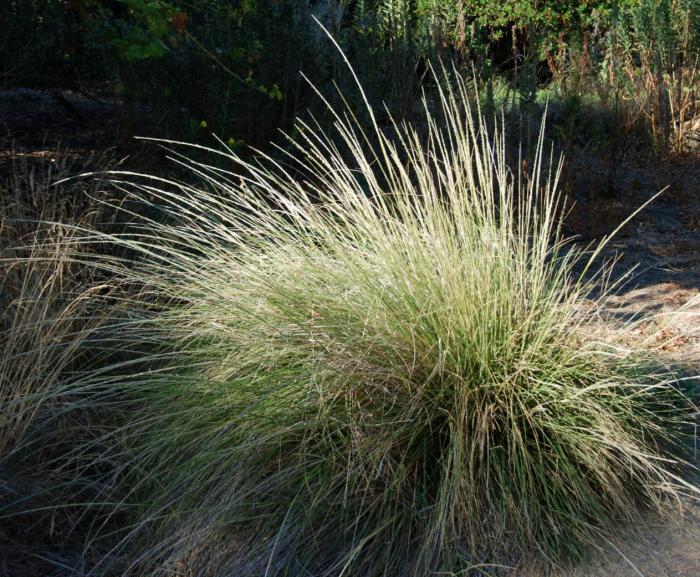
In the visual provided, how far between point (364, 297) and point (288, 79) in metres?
3.26

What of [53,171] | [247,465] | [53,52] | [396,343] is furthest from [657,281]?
[53,52]

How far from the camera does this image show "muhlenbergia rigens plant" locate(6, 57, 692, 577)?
2.63m

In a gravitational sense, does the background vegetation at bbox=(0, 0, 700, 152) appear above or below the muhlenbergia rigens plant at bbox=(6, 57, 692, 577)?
above

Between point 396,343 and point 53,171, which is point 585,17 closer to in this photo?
point 53,171

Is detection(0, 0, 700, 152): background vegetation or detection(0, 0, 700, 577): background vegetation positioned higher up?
detection(0, 0, 700, 152): background vegetation

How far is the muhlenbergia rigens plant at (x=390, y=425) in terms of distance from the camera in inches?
104

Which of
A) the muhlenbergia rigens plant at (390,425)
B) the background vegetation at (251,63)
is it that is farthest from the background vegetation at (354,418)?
the background vegetation at (251,63)

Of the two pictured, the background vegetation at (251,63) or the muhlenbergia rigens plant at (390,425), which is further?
the background vegetation at (251,63)

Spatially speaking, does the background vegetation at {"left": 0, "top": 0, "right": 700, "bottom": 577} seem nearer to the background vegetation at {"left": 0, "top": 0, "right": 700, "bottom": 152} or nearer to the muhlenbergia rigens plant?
the muhlenbergia rigens plant

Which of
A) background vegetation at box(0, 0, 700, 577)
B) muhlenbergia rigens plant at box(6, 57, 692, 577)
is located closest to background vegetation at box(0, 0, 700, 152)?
background vegetation at box(0, 0, 700, 577)

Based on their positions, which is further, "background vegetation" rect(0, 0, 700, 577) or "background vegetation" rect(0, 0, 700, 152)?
"background vegetation" rect(0, 0, 700, 152)

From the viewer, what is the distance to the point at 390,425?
109 inches

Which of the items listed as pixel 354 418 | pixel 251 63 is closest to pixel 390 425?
pixel 354 418

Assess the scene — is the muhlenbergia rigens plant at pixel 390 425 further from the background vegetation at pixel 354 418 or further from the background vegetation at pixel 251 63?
the background vegetation at pixel 251 63
